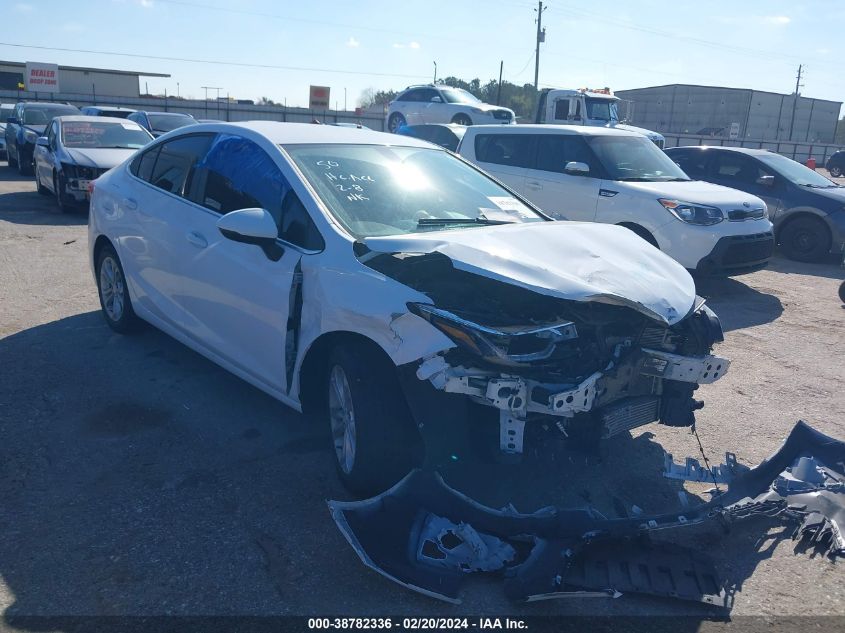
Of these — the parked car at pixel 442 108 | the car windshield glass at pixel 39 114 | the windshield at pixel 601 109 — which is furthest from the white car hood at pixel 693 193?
the car windshield glass at pixel 39 114

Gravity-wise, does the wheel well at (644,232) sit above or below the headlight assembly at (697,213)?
below

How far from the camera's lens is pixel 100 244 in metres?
5.91

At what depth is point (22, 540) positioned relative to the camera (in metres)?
3.17

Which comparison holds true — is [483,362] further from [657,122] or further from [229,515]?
[657,122]

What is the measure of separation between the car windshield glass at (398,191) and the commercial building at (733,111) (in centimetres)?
5495

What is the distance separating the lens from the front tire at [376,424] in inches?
128

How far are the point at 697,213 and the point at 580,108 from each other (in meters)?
12.8

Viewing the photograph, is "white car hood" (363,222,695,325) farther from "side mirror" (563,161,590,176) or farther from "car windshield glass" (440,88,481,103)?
"car windshield glass" (440,88,481,103)

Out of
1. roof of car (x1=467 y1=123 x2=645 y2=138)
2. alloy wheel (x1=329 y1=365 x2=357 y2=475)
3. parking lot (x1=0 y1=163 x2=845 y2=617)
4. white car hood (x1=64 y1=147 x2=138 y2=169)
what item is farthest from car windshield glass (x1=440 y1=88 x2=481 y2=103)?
alloy wheel (x1=329 y1=365 x2=357 y2=475)

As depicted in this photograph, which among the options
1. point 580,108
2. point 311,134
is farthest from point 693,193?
point 580,108

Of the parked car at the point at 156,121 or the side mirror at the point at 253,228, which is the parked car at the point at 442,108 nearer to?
the parked car at the point at 156,121

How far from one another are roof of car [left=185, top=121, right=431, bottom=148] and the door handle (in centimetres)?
73

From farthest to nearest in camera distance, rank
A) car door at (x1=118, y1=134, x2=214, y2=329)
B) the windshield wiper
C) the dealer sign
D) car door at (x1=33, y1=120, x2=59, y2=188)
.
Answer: the dealer sign, car door at (x1=33, y1=120, x2=59, y2=188), car door at (x1=118, y1=134, x2=214, y2=329), the windshield wiper

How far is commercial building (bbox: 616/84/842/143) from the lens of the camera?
56.2 metres
